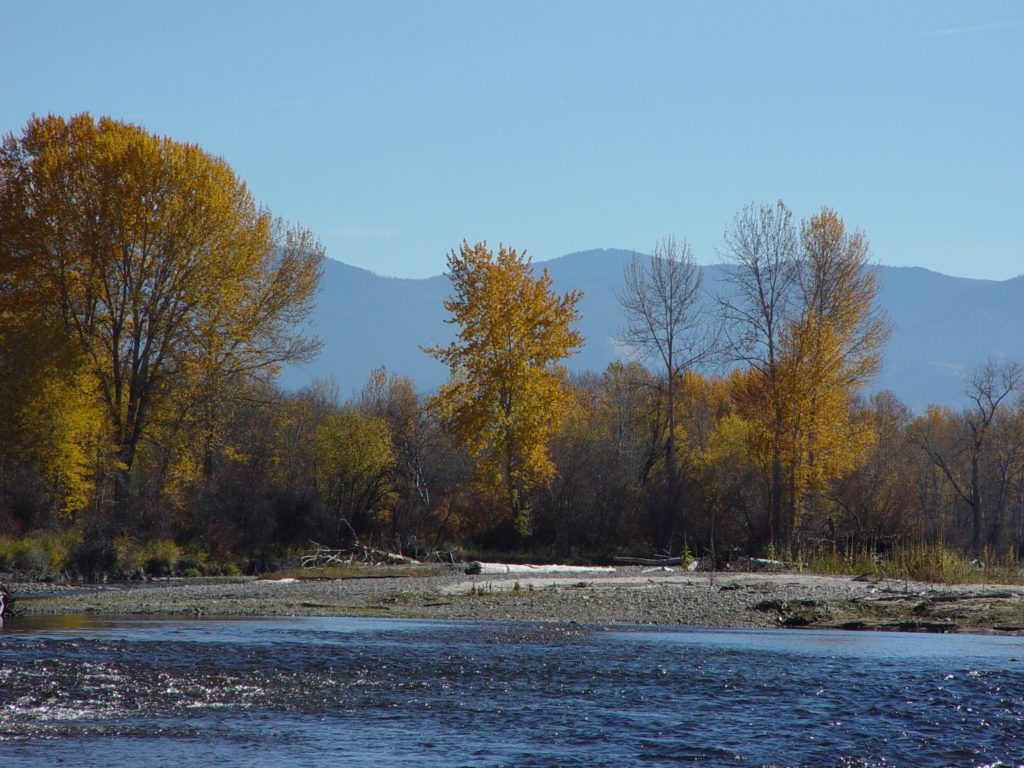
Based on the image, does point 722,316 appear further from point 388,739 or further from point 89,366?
point 388,739

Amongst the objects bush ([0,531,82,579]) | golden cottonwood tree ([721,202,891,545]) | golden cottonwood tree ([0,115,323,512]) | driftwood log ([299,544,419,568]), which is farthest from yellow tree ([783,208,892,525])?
bush ([0,531,82,579])

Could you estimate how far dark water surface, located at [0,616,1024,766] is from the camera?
8.81 meters

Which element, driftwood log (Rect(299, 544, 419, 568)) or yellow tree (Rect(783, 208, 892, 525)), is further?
yellow tree (Rect(783, 208, 892, 525))

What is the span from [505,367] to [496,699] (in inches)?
1089

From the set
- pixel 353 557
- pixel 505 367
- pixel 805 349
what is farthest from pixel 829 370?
pixel 353 557

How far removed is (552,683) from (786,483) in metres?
27.1

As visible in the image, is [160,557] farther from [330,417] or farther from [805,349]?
[805,349]

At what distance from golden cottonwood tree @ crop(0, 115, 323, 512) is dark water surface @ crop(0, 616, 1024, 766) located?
19.2 meters

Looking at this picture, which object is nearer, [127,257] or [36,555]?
[36,555]

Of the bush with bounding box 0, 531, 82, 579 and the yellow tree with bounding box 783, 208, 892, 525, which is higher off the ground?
the yellow tree with bounding box 783, 208, 892, 525

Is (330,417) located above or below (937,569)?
above

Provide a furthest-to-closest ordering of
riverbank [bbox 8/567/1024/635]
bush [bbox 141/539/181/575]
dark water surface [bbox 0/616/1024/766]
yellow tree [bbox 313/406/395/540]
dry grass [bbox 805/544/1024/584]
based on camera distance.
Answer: yellow tree [bbox 313/406/395/540] → bush [bbox 141/539/181/575] → dry grass [bbox 805/544/1024/584] → riverbank [bbox 8/567/1024/635] → dark water surface [bbox 0/616/1024/766]

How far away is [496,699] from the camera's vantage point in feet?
36.1

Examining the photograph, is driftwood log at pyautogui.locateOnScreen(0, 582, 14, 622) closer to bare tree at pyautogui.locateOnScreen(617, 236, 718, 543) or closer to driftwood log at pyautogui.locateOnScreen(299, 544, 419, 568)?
driftwood log at pyautogui.locateOnScreen(299, 544, 419, 568)
